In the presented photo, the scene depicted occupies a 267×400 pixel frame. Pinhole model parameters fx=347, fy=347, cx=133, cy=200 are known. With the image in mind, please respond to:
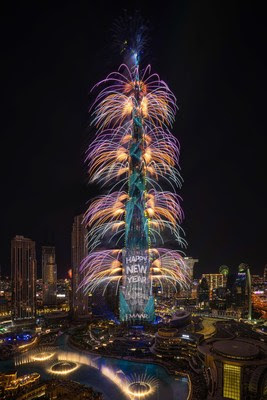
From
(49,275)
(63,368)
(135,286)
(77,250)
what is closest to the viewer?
(63,368)

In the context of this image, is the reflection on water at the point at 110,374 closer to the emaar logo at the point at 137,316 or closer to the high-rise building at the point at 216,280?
the emaar logo at the point at 137,316

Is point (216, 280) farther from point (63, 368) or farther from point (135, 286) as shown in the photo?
point (63, 368)

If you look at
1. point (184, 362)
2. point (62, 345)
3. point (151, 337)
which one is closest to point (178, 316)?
point (151, 337)

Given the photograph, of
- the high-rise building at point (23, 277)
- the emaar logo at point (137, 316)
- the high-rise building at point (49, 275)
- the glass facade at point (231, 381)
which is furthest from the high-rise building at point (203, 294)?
the glass facade at point (231, 381)

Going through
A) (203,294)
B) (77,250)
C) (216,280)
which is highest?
(77,250)

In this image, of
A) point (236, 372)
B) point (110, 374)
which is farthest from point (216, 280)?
point (236, 372)

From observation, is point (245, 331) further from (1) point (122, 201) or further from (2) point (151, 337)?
(1) point (122, 201)

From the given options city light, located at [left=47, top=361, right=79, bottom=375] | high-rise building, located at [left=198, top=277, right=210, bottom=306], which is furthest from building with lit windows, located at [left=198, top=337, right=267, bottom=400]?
high-rise building, located at [left=198, top=277, right=210, bottom=306]
